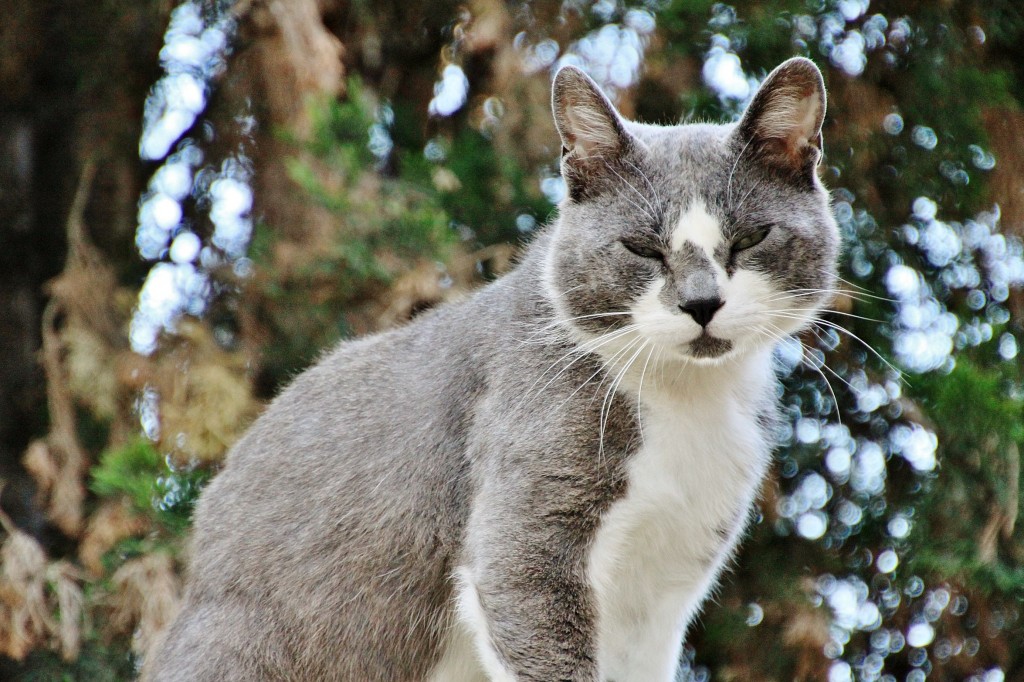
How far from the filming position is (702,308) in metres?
2.45

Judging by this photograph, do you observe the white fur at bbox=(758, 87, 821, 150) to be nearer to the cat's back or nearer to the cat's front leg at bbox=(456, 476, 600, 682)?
the cat's back

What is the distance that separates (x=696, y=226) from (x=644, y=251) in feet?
0.43

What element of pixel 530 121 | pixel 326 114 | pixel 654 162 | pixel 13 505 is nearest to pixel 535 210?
pixel 530 121

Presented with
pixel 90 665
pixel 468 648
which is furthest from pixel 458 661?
pixel 90 665

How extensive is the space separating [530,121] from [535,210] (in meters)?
0.35

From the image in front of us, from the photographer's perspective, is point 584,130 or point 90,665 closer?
point 584,130

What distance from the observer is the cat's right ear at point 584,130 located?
105 inches

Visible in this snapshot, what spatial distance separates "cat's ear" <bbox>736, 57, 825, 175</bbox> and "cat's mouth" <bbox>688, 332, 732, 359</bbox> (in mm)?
484

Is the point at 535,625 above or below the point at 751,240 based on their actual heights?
below

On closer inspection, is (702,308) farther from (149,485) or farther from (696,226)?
(149,485)

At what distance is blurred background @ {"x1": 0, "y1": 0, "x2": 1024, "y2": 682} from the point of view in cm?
373

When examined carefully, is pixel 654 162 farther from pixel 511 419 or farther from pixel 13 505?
pixel 13 505

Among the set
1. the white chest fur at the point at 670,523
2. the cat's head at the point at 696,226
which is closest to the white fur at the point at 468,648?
the white chest fur at the point at 670,523

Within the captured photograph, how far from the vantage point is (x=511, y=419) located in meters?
2.69
